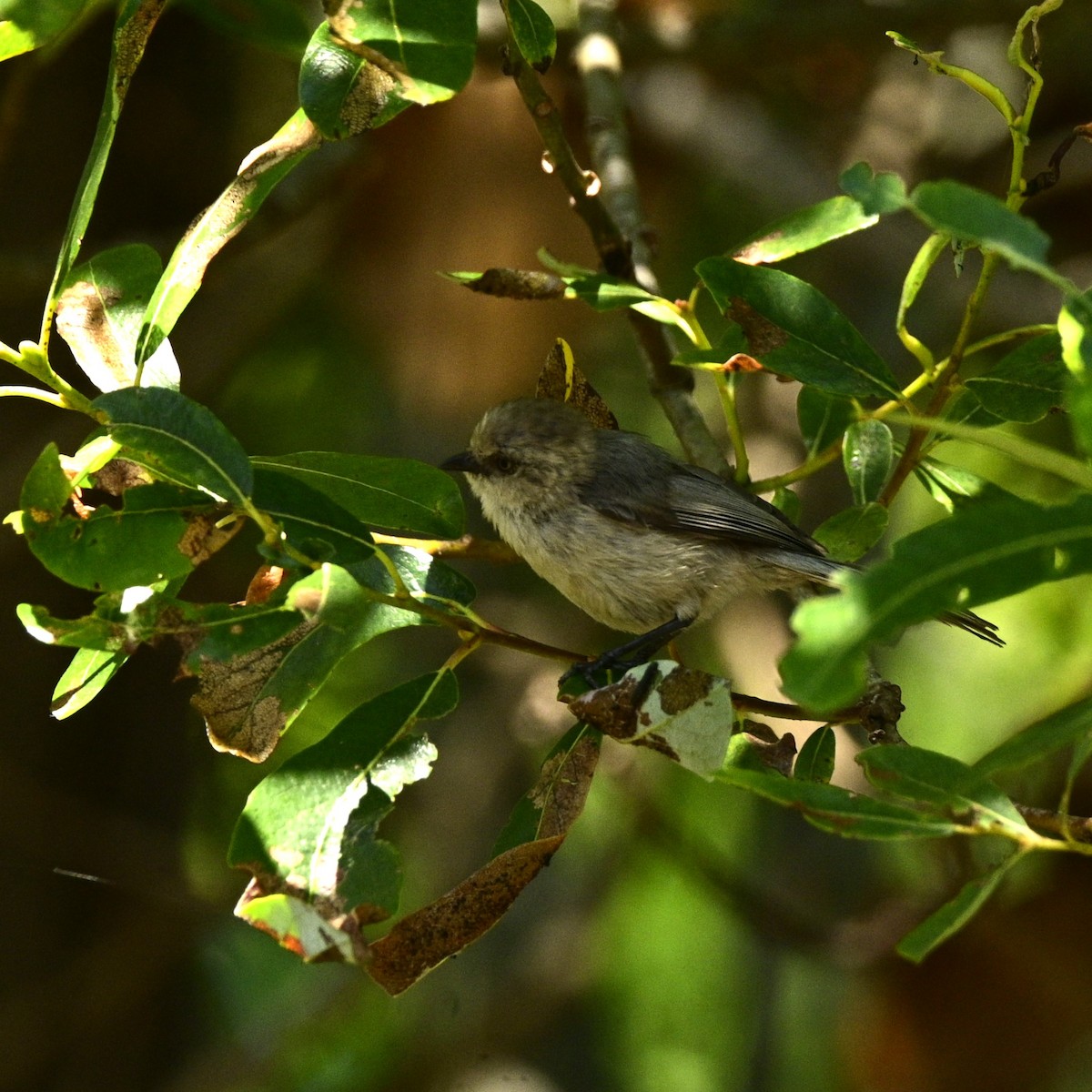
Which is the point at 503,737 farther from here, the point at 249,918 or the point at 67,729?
the point at 249,918

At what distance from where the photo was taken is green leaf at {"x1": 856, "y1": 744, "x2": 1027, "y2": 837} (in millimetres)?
1646

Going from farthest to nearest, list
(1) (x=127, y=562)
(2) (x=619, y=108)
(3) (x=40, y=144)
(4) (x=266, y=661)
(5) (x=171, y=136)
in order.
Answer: (5) (x=171, y=136) < (3) (x=40, y=144) < (2) (x=619, y=108) < (4) (x=266, y=661) < (1) (x=127, y=562)

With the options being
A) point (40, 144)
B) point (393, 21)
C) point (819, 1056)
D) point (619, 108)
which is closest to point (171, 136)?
point (40, 144)

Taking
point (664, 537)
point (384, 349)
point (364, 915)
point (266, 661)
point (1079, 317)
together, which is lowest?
point (384, 349)

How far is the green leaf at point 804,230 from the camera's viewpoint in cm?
221

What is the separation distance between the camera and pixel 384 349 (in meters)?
4.70

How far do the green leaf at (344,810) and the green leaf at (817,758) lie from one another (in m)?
0.65

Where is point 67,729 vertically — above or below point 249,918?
below

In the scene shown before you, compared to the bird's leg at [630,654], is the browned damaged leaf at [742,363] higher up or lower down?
higher up

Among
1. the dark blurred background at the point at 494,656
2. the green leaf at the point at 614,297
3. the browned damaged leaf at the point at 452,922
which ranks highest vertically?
the green leaf at the point at 614,297

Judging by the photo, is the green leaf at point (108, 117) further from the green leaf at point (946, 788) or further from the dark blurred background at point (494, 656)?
the dark blurred background at point (494, 656)

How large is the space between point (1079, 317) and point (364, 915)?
1209 millimetres

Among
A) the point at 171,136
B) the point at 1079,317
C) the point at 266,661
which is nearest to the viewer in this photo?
the point at 1079,317

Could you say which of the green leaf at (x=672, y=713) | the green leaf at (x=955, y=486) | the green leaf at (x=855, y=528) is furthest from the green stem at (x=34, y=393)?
the green leaf at (x=955, y=486)
